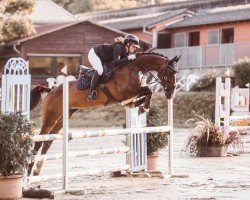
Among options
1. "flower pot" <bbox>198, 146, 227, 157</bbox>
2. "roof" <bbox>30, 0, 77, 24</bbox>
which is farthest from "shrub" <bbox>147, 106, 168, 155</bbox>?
"roof" <bbox>30, 0, 77, 24</bbox>

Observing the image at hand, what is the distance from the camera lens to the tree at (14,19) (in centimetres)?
4565

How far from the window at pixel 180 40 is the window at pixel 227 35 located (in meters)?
3.32

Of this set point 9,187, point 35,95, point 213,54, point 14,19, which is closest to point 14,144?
point 9,187

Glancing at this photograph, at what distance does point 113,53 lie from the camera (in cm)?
1574

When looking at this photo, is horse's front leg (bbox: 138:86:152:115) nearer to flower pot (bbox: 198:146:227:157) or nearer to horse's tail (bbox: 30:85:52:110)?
horse's tail (bbox: 30:85:52:110)

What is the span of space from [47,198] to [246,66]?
29050 millimetres

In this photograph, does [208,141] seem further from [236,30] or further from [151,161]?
[236,30]

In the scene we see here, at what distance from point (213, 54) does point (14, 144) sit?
39504 mm

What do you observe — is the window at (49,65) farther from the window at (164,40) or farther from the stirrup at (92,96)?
the stirrup at (92,96)

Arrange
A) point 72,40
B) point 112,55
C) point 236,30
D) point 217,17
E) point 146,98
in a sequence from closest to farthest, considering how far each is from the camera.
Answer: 1. point 146,98
2. point 112,55
3. point 236,30
4. point 72,40
5. point 217,17

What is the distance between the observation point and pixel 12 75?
12.1 metres

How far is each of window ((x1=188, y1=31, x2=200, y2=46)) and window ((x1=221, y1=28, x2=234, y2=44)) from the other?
2659mm

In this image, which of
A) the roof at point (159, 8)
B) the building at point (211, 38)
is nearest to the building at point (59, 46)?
the building at point (211, 38)

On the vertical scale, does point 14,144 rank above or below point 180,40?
below
